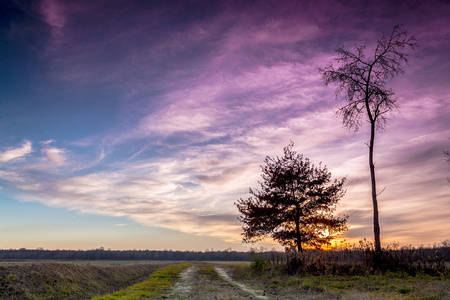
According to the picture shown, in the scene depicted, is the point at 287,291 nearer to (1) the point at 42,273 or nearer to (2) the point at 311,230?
(2) the point at 311,230

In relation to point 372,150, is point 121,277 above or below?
below

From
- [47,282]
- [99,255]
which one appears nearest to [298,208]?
[47,282]

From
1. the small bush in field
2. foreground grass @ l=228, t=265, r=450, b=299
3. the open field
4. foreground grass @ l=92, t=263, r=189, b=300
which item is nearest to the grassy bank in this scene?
the open field

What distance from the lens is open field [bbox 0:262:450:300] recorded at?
12423mm

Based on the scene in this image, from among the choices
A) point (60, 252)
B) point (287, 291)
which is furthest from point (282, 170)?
point (60, 252)

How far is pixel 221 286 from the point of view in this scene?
57.4 feet

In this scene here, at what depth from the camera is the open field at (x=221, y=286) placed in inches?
489

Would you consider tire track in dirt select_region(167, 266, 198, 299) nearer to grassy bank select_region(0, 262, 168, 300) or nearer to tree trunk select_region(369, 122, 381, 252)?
grassy bank select_region(0, 262, 168, 300)

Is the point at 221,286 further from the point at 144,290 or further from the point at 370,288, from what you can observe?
the point at 370,288

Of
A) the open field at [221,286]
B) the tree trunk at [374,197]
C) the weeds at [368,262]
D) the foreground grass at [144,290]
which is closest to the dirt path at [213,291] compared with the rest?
the open field at [221,286]

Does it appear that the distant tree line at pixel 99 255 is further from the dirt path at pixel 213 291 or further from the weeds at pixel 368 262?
the dirt path at pixel 213 291

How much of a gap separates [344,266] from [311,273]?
2.33 meters

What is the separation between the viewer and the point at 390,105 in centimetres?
2239

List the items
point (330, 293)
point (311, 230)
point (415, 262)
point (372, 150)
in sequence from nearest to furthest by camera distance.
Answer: point (330, 293)
point (415, 262)
point (372, 150)
point (311, 230)
